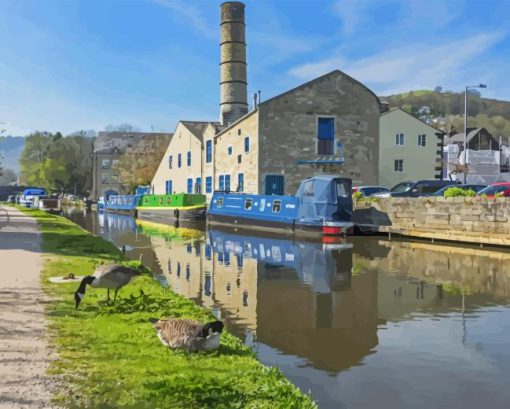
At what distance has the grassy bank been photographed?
166 inches

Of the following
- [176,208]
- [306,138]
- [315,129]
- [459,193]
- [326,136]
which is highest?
[315,129]

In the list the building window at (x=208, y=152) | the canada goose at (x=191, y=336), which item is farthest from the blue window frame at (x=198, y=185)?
the canada goose at (x=191, y=336)

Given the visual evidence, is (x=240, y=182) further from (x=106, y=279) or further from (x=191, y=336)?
(x=191, y=336)

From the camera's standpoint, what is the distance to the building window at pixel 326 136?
36312 mm

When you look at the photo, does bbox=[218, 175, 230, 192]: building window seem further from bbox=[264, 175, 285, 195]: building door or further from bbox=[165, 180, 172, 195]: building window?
bbox=[165, 180, 172, 195]: building window

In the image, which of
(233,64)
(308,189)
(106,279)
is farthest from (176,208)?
(106,279)

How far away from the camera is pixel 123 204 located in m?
53.6

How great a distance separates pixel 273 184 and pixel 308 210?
10643 mm

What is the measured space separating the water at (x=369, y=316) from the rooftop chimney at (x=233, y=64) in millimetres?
29688

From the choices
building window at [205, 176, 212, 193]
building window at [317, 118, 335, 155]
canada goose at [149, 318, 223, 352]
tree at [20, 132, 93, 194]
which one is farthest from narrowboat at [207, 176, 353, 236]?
tree at [20, 132, 93, 194]

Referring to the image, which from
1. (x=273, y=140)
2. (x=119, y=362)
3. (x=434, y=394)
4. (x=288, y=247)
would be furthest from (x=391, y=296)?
(x=273, y=140)

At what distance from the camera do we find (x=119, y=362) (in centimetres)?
512

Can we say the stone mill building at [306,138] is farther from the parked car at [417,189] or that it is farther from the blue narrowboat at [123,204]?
the blue narrowboat at [123,204]

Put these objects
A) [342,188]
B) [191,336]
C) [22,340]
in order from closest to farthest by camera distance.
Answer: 1. [191,336]
2. [22,340]
3. [342,188]
